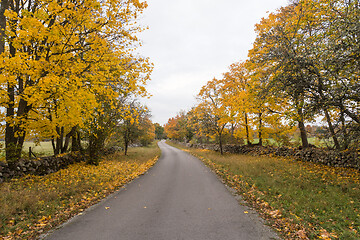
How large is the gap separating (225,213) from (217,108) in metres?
15.9

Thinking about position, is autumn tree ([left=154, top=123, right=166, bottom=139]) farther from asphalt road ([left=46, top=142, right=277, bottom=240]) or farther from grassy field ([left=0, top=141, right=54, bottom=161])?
asphalt road ([left=46, top=142, right=277, bottom=240])

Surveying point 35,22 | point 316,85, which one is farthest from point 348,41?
point 35,22

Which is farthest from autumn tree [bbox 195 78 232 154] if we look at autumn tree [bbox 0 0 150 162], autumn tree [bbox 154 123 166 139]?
autumn tree [bbox 154 123 166 139]

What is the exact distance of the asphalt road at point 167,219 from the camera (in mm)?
4328

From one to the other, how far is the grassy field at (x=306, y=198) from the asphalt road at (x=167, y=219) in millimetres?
709

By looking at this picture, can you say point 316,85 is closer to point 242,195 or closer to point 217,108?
point 242,195

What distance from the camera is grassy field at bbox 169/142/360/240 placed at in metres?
4.64

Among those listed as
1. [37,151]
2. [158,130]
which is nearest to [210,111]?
[37,151]

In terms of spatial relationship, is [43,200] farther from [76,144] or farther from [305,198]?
[76,144]

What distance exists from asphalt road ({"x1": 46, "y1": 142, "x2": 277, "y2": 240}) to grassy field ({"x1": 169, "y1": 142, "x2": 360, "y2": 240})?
2.33 feet

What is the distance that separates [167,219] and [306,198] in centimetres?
530

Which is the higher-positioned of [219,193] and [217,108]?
[217,108]

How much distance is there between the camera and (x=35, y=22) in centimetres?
635

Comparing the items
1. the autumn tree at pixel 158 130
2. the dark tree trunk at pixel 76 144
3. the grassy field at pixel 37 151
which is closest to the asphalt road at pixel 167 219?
the grassy field at pixel 37 151
